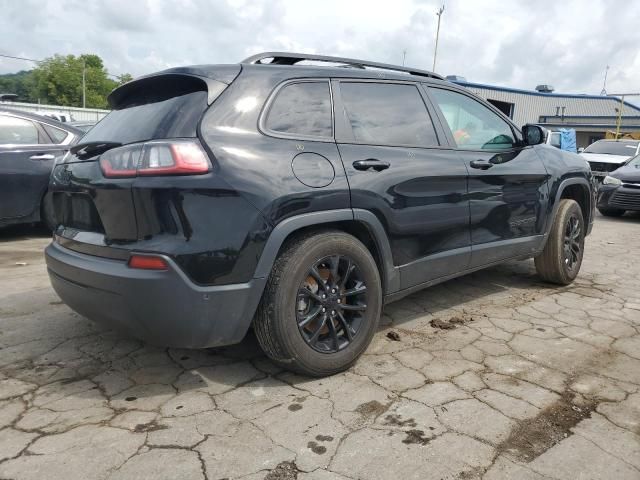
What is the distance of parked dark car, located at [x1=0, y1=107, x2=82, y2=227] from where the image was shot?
5.65 meters

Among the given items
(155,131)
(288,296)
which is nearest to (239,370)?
(288,296)

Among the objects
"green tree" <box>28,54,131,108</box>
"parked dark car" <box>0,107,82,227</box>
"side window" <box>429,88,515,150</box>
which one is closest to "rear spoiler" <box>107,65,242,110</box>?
"side window" <box>429,88,515,150</box>

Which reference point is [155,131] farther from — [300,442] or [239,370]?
[300,442]

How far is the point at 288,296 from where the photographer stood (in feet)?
8.14

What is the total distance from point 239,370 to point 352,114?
5.16 feet

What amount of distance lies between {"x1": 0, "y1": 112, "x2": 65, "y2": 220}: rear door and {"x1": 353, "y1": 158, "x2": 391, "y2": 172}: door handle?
4.48 metres

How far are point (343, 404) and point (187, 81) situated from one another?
1.76 metres

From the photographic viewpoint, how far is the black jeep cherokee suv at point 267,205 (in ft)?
7.47

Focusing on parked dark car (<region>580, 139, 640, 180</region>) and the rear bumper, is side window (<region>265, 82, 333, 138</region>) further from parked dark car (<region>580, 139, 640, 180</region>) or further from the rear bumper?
parked dark car (<region>580, 139, 640, 180</region>)

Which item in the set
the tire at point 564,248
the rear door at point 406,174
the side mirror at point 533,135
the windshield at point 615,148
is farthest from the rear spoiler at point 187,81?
the windshield at point 615,148

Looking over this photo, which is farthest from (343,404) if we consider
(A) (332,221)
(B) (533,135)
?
(B) (533,135)

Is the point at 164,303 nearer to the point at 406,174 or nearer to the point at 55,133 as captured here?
the point at 406,174

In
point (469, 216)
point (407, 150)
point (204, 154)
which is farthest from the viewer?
point (469, 216)

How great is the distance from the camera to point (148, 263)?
2250 millimetres
